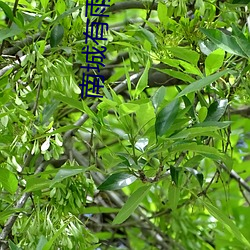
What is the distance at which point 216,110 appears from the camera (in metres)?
0.93

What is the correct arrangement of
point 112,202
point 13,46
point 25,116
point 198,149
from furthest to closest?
point 112,202, point 13,46, point 25,116, point 198,149

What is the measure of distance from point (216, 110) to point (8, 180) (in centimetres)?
29

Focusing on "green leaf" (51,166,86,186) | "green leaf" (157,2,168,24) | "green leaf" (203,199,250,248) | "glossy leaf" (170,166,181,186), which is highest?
"green leaf" (157,2,168,24)

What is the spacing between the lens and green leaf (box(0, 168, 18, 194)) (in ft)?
2.85

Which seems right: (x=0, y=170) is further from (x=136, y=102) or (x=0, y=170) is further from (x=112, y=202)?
(x=112, y=202)

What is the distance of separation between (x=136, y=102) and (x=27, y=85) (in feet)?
0.73

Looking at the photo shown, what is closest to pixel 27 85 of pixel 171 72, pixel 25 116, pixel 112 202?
pixel 25 116

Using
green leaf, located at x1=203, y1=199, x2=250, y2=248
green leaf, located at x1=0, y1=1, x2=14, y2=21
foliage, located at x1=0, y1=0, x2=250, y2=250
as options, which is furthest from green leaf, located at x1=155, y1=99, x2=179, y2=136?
green leaf, located at x1=0, y1=1, x2=14, y2=21

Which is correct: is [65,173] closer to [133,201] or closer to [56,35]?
[133,201]

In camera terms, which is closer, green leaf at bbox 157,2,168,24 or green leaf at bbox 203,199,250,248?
green leaf at bbox 203,199,250,248

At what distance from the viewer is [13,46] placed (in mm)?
1070

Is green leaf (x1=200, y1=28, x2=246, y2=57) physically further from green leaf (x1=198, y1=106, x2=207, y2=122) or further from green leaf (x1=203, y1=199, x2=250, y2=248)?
green leaf (x1=203, y1=199, x2=250, y2=248)

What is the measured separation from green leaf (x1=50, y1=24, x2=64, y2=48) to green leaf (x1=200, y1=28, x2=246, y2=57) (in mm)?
193

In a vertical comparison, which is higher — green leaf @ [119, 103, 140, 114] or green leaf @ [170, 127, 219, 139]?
green leaf @ [119, 103, 140, 114]
